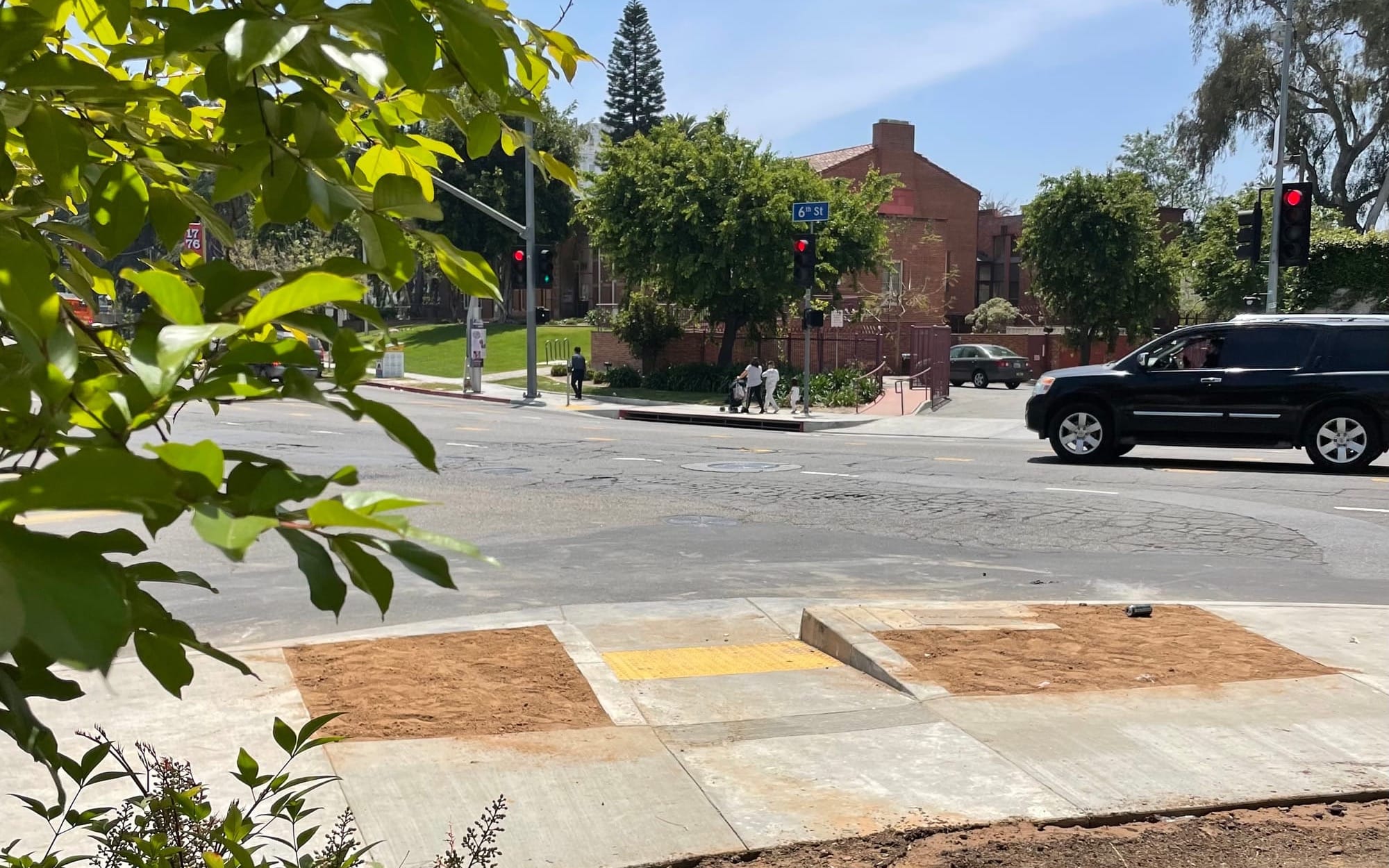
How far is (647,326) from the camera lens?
4231cm

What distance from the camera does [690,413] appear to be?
30.7m

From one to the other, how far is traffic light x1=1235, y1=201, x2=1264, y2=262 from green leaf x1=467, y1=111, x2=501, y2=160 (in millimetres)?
21000

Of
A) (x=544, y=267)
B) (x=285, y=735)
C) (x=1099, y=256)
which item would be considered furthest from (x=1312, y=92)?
(x=285, y=735)

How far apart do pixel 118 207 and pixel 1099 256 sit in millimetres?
47446

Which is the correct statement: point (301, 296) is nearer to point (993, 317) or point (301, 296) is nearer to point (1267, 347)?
point (1267, 347)

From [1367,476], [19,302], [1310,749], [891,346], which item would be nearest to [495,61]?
[19,302]

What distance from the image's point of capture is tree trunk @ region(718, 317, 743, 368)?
39906 millimetres

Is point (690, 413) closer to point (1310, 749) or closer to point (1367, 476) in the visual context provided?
point (1367, 476)

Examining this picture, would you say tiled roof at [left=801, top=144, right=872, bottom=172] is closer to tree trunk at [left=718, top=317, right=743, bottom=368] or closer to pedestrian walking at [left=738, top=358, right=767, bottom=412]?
tree trunk at [left=718, top=317, right=743, bottom=368]

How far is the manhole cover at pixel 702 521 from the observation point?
11.9m

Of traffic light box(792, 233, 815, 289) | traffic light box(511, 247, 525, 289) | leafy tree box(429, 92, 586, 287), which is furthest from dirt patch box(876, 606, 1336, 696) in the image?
leafy tree box(429, 92, 586, 287)

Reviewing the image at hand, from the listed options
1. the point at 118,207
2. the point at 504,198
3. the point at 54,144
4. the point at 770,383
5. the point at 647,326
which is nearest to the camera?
the point at 54,144

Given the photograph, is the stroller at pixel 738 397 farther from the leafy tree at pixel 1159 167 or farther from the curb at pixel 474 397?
the leafy tree at pixel 1159 167

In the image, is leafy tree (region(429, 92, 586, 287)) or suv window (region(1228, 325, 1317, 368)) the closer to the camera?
suv window (region(1228, 325, 1317, 368))
